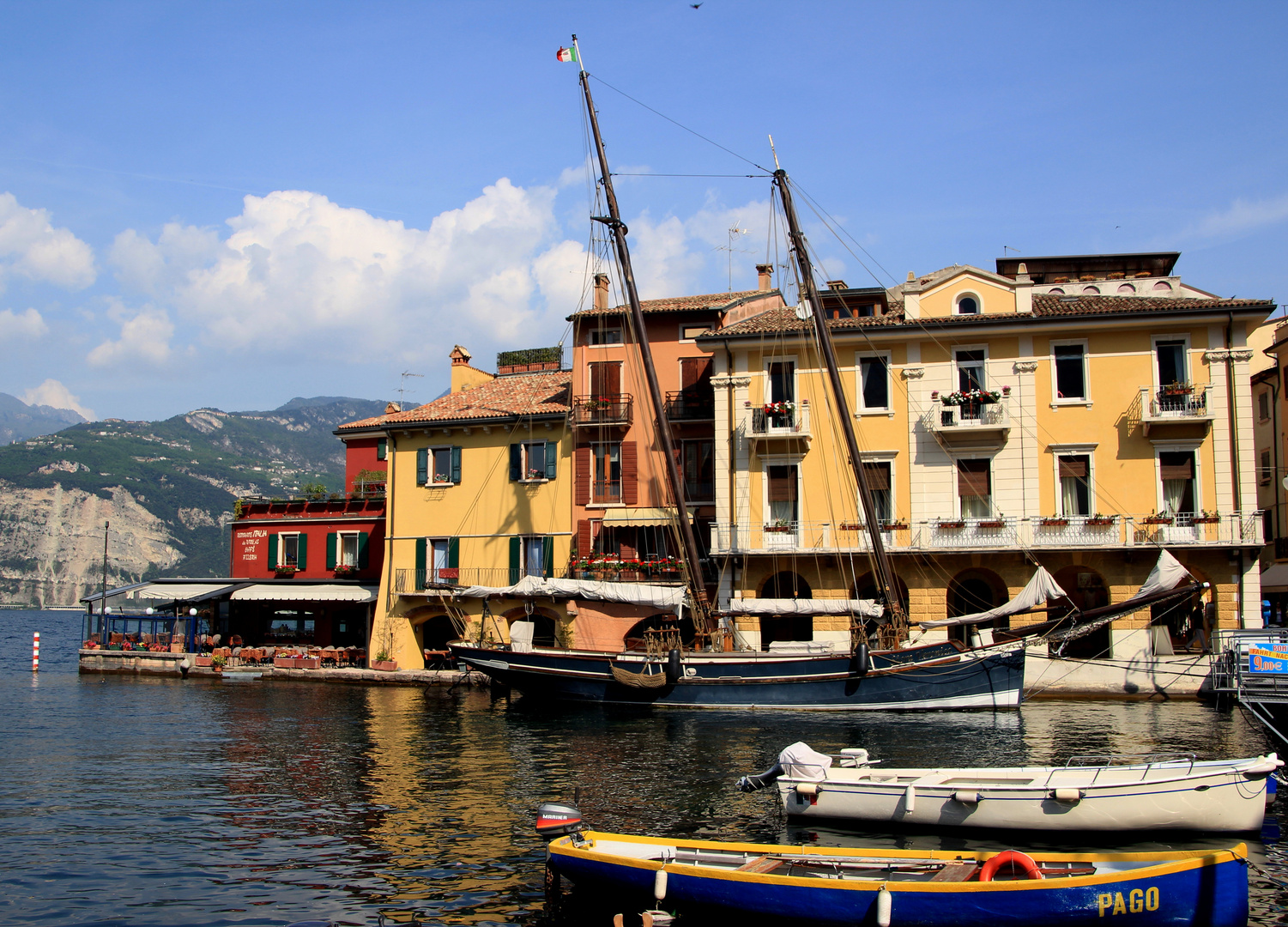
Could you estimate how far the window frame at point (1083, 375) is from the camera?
3703 centimetres

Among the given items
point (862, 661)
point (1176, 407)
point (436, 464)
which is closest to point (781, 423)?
point (862, 661)

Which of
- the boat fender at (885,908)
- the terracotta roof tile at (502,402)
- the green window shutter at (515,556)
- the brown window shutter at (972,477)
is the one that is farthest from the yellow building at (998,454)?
the boat fender at (885,908)

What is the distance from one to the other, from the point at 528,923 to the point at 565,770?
964 centimetres

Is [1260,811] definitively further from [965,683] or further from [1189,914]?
[965,683]

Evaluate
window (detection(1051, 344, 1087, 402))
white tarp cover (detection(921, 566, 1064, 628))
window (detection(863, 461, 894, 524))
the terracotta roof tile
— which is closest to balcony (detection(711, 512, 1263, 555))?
window (detection(863, 461, 894, 524))

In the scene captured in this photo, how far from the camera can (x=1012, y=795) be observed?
16.0 meters

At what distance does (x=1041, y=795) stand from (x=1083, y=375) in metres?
25.0

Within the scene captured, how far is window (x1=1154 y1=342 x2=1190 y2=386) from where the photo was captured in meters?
36.4

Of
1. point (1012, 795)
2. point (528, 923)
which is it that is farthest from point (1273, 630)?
point (528, 923)

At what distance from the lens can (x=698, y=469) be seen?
42.6 metres

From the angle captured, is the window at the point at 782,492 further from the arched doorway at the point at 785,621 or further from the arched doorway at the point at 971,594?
the arched doorway at the point at 971,594

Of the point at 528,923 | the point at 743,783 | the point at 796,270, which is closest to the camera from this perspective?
the point at 528,923

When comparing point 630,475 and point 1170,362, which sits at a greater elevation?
point 1170,362

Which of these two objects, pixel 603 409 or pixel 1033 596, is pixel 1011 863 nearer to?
pixel 1033 596
